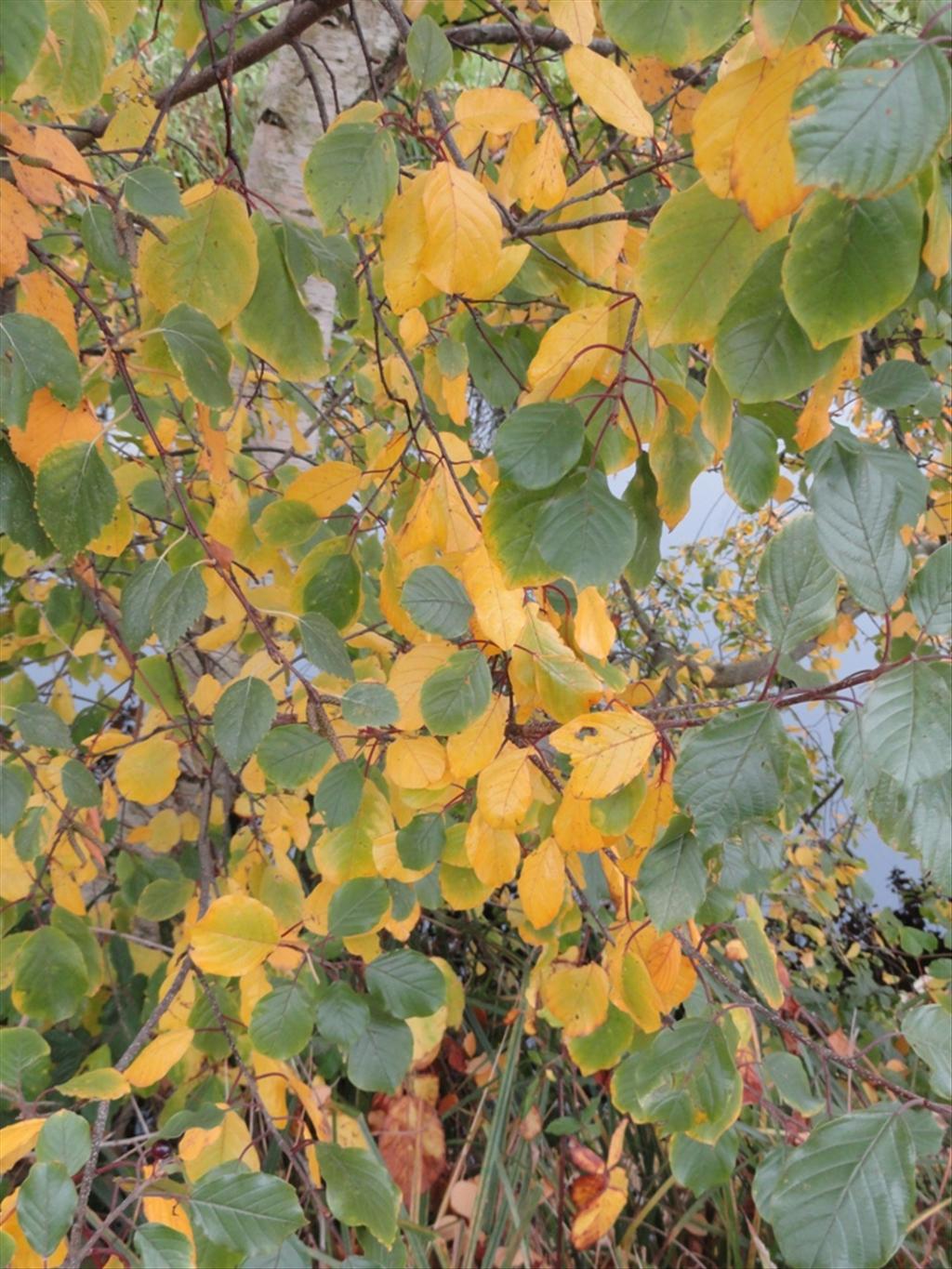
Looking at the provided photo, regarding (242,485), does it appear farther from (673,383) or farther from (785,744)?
(785,744)

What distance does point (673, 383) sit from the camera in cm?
42

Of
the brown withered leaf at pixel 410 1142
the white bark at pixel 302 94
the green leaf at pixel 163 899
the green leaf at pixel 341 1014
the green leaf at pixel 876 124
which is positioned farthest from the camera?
the brown withered leaf at pixel 410 1142

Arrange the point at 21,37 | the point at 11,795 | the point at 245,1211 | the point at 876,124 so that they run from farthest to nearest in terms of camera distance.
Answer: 1. the point at 11,795
2. the point at 245,1211
3. the point at 21,37
4. the point at 876,124

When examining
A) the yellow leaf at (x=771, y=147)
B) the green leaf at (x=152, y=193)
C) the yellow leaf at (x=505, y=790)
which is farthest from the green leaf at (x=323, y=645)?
the yellow leaf at (x=771, y=147)

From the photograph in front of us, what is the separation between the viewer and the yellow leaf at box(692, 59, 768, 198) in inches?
9.7

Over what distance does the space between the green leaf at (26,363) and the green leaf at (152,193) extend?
0.28ft

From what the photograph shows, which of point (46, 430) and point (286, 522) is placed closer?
point (46, 430)

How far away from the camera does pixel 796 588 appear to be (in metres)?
0.36

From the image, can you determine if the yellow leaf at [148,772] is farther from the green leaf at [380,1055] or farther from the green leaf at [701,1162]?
the green leaf at [701,1162]

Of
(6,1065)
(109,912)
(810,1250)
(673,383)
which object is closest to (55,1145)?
(6,1065)

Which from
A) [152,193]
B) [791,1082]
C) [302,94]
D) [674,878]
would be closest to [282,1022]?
[674,878]

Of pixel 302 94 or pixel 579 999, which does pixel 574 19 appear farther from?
pixel 302 94

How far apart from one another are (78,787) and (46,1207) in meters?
0.37

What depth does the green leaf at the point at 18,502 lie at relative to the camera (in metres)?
0.44
